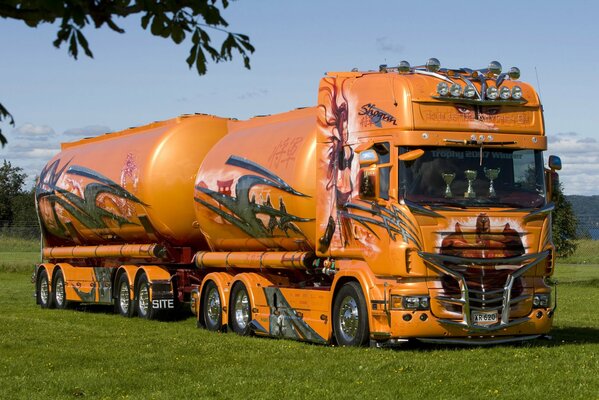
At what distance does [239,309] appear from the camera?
20.8 m

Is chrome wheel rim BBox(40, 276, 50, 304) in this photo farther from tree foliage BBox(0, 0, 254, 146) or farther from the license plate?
tree foliage BBox(0, 0, 254, 146)

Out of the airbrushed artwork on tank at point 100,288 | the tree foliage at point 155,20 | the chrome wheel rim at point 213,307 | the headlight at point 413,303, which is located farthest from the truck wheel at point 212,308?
the tree foliage at point 155,20

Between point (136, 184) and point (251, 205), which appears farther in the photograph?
point (136, 184)

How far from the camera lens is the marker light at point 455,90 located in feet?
53.7

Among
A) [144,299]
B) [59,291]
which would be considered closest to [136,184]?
[144,299]

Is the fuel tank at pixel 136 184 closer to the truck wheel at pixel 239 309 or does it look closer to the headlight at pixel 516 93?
the truck wheel at pixel 239 309

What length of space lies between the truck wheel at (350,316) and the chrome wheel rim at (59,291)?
14491 mm

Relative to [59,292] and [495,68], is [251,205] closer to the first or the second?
[495,68]

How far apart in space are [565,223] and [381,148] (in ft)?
106

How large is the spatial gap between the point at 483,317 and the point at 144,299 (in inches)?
423

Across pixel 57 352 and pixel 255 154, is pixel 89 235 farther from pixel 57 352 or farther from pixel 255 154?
pixel 57 352

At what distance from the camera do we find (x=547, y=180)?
17.0m

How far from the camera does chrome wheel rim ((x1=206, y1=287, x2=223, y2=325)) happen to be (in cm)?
2156

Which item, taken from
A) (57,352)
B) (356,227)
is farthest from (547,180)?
(57,352)
